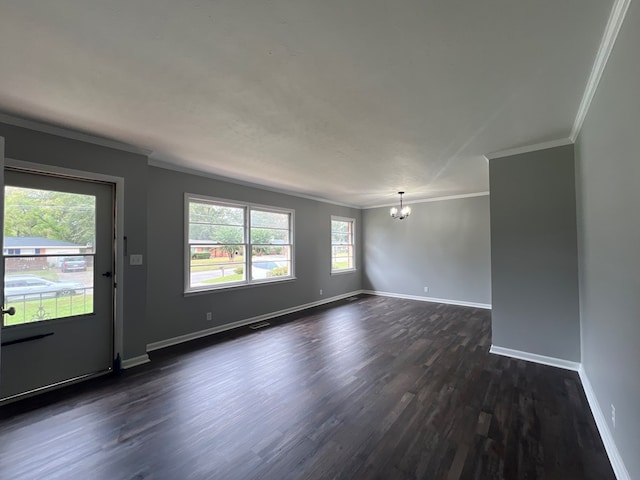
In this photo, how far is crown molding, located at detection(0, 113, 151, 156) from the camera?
97.2 inches

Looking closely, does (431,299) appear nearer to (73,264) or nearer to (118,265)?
(118,265)

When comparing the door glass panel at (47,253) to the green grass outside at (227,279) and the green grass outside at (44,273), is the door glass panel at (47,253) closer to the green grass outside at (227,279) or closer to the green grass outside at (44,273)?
the green grass outside at (44,273)

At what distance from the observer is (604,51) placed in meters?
1.64

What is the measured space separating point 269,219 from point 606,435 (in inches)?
199

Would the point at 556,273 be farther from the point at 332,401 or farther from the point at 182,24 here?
the point at 182,24

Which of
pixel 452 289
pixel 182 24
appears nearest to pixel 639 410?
pixel 182 24

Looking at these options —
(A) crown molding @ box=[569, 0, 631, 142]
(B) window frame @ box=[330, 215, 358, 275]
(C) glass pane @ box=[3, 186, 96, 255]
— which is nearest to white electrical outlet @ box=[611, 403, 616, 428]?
(A) crown molding @ box=[569, 0, 631, 142]

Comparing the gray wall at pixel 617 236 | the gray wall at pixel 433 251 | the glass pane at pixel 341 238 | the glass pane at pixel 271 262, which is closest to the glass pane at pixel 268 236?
the glass pane at pixel 271 262

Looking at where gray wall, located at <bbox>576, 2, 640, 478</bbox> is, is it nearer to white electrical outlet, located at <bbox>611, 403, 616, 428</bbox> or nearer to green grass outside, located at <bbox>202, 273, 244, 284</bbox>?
white electrical outlet, located at <bbox>611, 403, 616, 428</bbox>

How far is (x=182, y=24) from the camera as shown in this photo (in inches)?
56.4

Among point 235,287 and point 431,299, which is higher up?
point 235,287

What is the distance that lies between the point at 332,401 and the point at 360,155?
281cm

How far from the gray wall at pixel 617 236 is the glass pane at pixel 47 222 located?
4418 mm

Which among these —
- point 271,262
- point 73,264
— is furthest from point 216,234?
point 73,264
